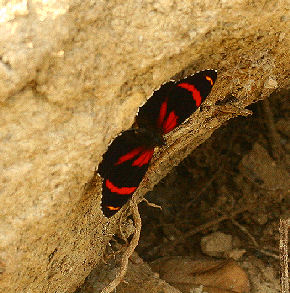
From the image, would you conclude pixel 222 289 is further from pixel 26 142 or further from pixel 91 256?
pixel 26 142

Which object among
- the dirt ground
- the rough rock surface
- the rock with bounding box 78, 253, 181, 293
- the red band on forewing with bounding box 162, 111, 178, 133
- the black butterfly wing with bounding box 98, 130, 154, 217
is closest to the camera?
the rough rock surface

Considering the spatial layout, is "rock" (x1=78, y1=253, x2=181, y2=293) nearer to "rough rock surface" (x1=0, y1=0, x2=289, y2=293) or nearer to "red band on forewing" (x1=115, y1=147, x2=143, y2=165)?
"rough rock surface" (x1=0, y1=0, x2=289, y2=293)

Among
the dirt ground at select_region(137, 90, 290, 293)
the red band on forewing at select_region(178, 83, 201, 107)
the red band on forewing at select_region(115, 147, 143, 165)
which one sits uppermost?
the red band on forewing at select_region(178, 83, 201, 107)

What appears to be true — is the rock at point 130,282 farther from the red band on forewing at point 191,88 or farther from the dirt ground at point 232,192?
the red band on forewing at point 191,88

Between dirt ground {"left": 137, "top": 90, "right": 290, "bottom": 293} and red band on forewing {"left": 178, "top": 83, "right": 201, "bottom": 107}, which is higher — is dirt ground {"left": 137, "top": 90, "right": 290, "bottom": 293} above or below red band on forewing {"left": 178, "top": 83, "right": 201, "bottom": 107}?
below

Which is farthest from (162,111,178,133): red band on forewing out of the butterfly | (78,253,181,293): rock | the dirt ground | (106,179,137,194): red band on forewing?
the dirt ground

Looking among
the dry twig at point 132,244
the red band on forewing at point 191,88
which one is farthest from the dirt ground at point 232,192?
the red band on forewing at point 191,88

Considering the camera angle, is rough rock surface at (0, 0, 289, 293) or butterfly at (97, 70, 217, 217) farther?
butterfly at (97, 70, 217, 217)

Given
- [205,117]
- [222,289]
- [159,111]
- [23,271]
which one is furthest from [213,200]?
[23,271]
